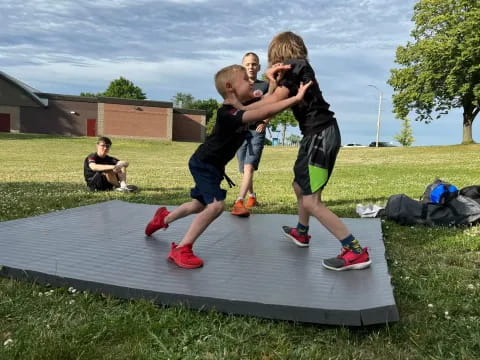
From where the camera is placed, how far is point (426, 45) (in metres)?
29.6

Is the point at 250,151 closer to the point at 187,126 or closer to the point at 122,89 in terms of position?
the point at 187,126

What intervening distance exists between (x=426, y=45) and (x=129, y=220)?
30.1 meters

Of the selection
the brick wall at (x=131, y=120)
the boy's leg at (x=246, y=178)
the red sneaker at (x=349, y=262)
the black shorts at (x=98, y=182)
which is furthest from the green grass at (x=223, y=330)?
the brick wall at (x=131, y=120)

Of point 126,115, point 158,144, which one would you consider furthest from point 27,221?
point 126,115

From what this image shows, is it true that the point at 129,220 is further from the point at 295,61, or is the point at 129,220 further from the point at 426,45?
the point at 426,45

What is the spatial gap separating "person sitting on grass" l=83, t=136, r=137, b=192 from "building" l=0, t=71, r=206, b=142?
41.5m

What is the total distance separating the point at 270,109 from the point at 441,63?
30919mm

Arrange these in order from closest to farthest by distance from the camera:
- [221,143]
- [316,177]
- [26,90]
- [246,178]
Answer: [316,177], [221,143], [246,178], [26,90]

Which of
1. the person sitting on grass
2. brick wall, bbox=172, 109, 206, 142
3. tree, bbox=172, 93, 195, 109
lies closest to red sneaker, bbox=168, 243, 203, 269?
the person sitting on grass

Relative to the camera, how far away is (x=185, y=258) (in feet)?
10.6

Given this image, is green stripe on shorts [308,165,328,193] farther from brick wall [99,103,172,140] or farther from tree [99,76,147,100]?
tree [99,76,147,100]

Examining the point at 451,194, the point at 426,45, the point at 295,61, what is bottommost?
the point at 451,194

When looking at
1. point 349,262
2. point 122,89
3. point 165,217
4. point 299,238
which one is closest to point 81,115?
point 122,89

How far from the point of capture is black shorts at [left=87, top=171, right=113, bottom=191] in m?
8.13
